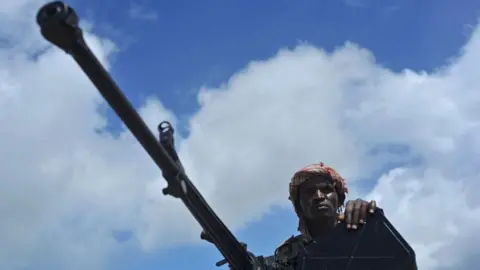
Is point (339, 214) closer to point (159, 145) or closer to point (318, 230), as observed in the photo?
point (318, 230)

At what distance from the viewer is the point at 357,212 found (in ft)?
24.2

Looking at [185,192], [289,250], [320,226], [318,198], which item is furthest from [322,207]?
[185,192]

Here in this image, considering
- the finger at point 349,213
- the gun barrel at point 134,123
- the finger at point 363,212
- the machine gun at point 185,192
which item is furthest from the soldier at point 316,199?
the gun barrel at point 134,123

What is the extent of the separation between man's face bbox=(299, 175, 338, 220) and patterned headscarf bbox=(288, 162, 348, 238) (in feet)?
0.21

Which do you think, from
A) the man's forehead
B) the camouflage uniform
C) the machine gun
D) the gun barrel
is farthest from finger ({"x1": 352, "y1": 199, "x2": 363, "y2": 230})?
the man's forehead

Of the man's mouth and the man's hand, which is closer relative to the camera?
the man's hand

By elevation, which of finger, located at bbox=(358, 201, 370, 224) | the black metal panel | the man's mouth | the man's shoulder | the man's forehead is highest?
the man's forehead

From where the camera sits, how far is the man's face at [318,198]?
8.80 m

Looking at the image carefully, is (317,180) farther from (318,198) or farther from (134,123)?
(134,123)

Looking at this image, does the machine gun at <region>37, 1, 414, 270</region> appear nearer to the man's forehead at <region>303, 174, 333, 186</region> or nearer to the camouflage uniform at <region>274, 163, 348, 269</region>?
the camouflage uniform at <region>274, 163, 348, 269</region>

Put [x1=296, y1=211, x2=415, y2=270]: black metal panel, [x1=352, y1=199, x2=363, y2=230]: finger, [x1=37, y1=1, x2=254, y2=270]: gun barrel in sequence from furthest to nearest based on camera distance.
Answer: [x1=352, y1=199, x2=363, y2=230]: finger, [x1=296, y1=211, x2=415, y2=270]: black metal panel, [x1=37, y1=1, x2=254, y2=270]: gun barrel

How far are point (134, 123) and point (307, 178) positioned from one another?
4.04 m

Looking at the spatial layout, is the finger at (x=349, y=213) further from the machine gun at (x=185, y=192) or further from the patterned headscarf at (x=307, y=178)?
the patterned headscarf at (x=307, y=178)

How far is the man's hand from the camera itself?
288 inches
